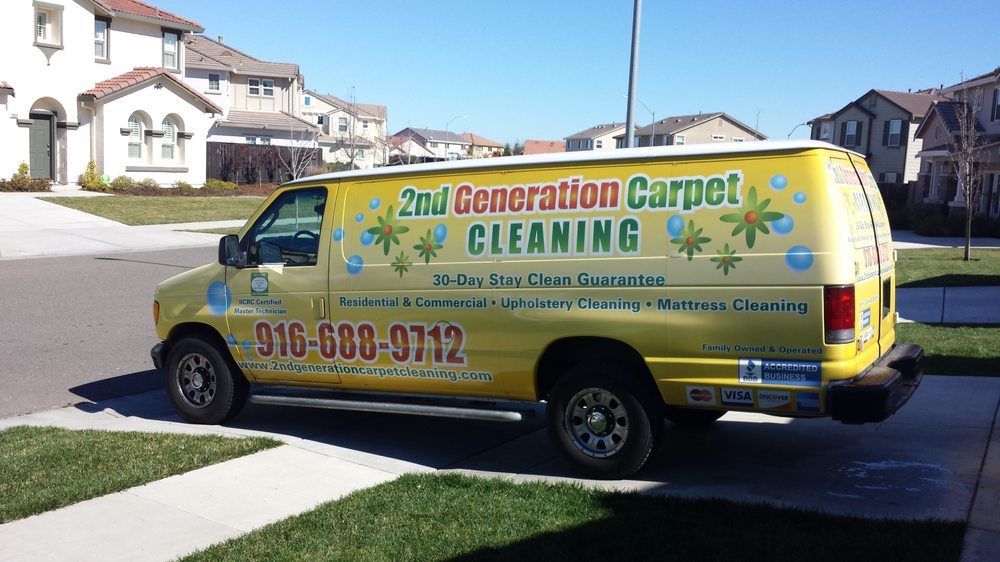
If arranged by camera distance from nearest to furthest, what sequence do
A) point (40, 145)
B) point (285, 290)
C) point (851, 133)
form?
point (285, 290), point (40, 145), point (851, 133)

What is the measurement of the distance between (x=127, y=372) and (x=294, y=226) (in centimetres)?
373

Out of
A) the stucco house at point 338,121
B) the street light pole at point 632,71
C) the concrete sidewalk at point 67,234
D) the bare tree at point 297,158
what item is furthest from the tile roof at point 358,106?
the street light pole at point 632,71

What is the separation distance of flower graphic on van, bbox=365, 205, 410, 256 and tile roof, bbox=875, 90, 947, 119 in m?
51.8

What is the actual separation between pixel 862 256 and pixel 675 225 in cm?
114

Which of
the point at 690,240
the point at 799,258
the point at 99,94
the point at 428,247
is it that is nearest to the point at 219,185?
the point at 99,94

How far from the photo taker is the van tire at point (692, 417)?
6932mm

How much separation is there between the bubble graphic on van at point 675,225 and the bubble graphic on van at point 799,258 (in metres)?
0.67

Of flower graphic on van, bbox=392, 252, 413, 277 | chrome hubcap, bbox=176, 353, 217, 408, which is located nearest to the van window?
flower graphic on van, bbox=392, 252, 413, 277

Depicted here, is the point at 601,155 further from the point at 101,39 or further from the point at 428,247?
the point at 101,39

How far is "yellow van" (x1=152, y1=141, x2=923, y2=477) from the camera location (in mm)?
5328

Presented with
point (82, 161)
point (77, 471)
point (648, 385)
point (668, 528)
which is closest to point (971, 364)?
point (648, 385)

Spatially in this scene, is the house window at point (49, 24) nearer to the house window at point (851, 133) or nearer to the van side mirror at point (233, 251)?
the van side mirror at point (233, 251)

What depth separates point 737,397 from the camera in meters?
5.51

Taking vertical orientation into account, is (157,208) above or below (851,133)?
below
